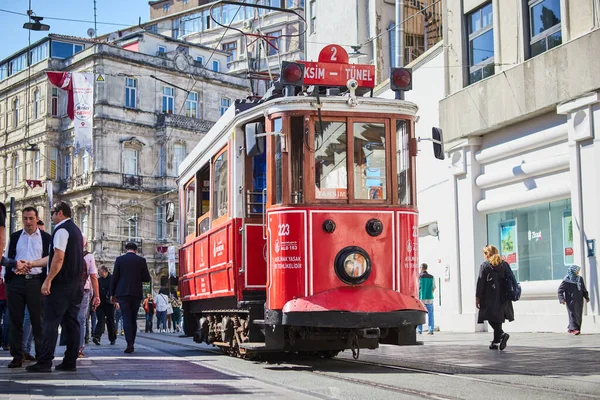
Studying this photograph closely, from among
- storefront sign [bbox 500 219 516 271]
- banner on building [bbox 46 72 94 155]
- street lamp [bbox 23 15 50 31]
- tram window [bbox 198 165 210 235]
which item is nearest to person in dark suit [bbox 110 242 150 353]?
tram window [bbox 198 165 210 235]

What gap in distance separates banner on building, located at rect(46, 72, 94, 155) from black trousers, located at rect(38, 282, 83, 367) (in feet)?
93.5

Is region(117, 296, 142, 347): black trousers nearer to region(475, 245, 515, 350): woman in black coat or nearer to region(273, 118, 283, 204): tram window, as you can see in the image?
region(273, 118, 283, 204): tram window

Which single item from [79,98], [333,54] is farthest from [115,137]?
[333,54]

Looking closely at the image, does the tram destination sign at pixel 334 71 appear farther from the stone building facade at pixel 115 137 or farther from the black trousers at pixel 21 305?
the stone building facade at pixel 115 137

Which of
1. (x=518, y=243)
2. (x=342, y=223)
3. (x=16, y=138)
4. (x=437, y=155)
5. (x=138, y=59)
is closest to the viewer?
(x=342, y=223)

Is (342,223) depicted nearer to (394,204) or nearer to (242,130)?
(394,204)

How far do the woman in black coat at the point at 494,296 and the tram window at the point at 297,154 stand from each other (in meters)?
4.23

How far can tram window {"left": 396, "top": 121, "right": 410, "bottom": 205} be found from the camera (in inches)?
445

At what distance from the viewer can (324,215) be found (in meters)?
10.9

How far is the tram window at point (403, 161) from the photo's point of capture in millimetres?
11297

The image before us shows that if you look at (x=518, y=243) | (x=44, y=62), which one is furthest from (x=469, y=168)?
(x=44, y=62)

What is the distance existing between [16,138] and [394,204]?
2292 inches

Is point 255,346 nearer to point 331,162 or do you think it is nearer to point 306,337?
point 306,337

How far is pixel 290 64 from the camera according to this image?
37.0 ft
